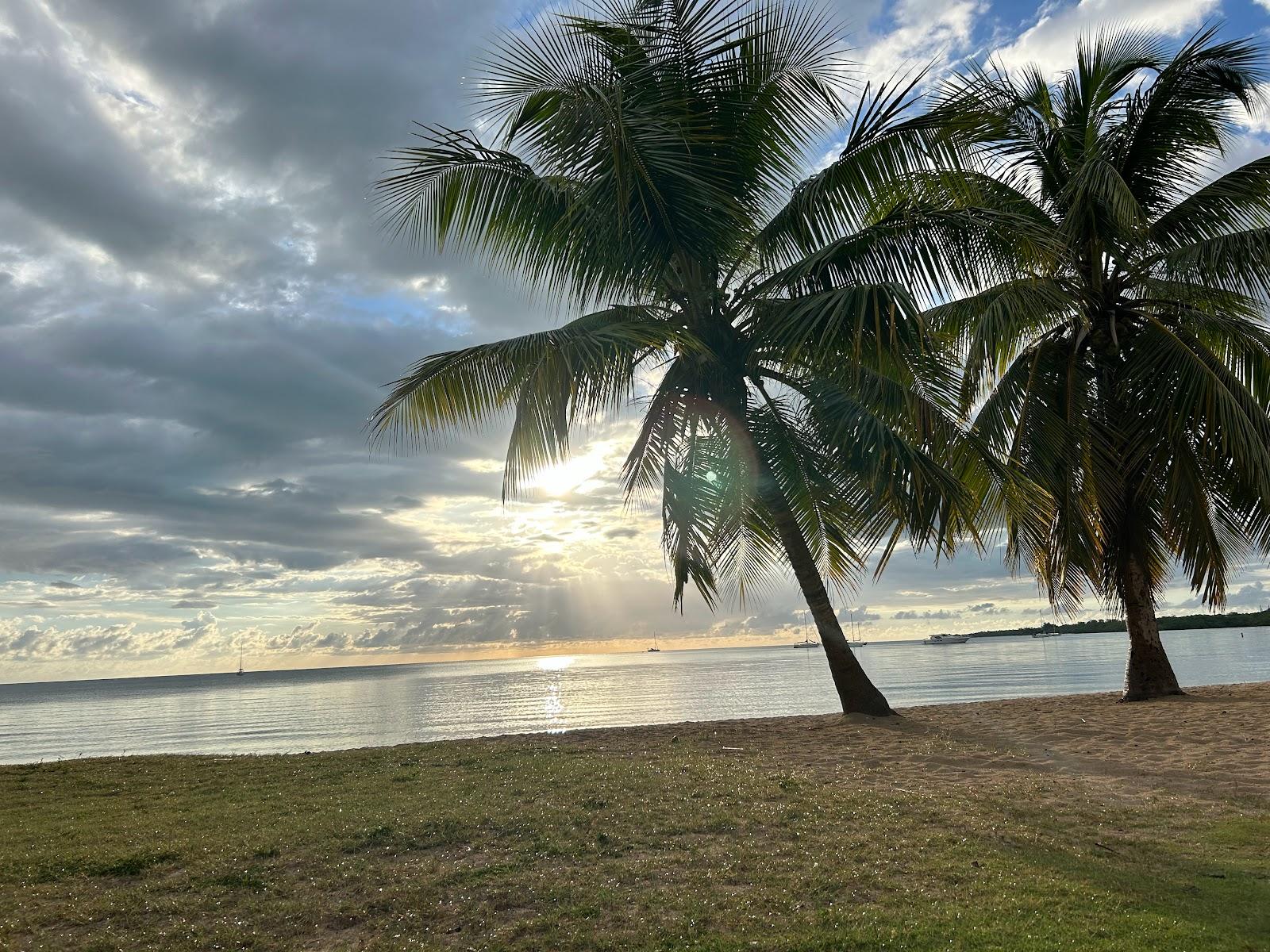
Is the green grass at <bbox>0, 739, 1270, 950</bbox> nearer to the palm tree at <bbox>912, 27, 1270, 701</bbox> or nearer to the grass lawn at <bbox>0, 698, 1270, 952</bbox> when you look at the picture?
the grass lawn at <bbox>0, 698, 1270, 952</bbox>

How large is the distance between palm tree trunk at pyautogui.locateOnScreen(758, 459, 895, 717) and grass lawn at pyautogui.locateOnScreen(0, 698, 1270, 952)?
136 inches

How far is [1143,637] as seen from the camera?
50.9 feet

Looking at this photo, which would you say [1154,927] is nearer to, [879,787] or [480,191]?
[879,787]

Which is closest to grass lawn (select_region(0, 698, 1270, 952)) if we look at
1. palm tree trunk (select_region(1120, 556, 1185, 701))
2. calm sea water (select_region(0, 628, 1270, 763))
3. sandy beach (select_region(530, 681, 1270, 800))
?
sandy beach (select_region(530, 681, 1270, 800))

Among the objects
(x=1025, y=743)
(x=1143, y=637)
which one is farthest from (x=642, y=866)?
(x=1143, y=637)

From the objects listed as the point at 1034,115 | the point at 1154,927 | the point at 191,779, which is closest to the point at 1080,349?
the point at 1034,115

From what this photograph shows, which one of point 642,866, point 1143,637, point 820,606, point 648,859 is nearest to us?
point 642,866

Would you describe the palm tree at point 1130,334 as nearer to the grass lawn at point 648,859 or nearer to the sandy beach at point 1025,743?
the sandy beach at point 1025,743

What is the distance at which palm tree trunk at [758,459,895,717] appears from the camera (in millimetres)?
12945

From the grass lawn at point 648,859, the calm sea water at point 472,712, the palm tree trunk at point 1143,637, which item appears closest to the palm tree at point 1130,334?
the palm tree trunk at point 1143,637

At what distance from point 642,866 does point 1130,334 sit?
45.0ft

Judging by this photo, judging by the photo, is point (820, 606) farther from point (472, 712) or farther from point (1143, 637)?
point (472, 712)

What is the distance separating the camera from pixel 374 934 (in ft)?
16.2

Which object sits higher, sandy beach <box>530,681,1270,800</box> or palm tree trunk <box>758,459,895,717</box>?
palm tree trunk <box>758,459,895,717</box>
